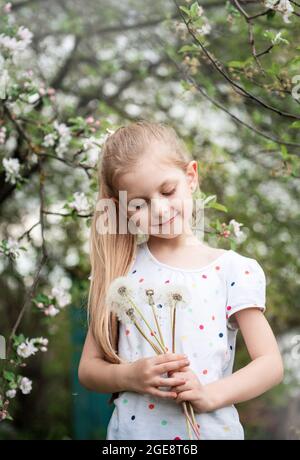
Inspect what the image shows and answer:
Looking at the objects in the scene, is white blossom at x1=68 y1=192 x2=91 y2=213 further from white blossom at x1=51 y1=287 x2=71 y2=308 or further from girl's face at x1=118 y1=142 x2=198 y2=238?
girl's face at x1=118 y1=142 x2=198 y2=238

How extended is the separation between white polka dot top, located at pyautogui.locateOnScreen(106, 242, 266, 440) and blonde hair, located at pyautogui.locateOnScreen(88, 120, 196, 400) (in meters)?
0.06

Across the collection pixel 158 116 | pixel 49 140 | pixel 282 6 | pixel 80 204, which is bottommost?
pixel 80 204

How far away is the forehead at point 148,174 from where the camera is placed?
191 cm

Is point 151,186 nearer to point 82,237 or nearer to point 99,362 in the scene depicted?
point 99,362

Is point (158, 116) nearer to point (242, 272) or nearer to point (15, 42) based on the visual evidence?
point (15, 42)

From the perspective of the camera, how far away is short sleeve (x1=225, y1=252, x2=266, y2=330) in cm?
187

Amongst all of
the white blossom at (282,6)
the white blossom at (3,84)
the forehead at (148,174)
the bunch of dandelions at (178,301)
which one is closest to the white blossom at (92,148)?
the white blossom at (3,84)

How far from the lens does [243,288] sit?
1890 mm

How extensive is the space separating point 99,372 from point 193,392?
1.03 ft

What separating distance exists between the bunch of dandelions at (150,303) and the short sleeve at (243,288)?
0.16 meters

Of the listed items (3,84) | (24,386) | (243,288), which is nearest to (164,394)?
(243,288)

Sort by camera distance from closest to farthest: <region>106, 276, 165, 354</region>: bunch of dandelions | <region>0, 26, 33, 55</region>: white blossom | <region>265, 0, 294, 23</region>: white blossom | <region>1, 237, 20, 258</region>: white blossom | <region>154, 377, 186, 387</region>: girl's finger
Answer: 1. <region>154, 377, 186, 387</region>: girl's finger
2. <region>106, 276, 165, 354</region>: bunch of dandelions
3. <region>265, 0, 294, 23</region>: white blossom
4. <region>1, 237, 20, 258</region>: white blossom
5. <region>0, 26, 33, 55</region>: white blossom

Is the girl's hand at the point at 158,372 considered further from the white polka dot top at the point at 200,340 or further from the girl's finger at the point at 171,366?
the white polka dot top at the point at 200,340

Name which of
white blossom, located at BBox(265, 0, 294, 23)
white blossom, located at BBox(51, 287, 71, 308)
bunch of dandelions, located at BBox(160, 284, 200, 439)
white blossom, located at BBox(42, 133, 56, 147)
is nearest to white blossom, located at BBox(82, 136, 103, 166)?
white blossom, located at BBox(42, 133, 56, 147)
